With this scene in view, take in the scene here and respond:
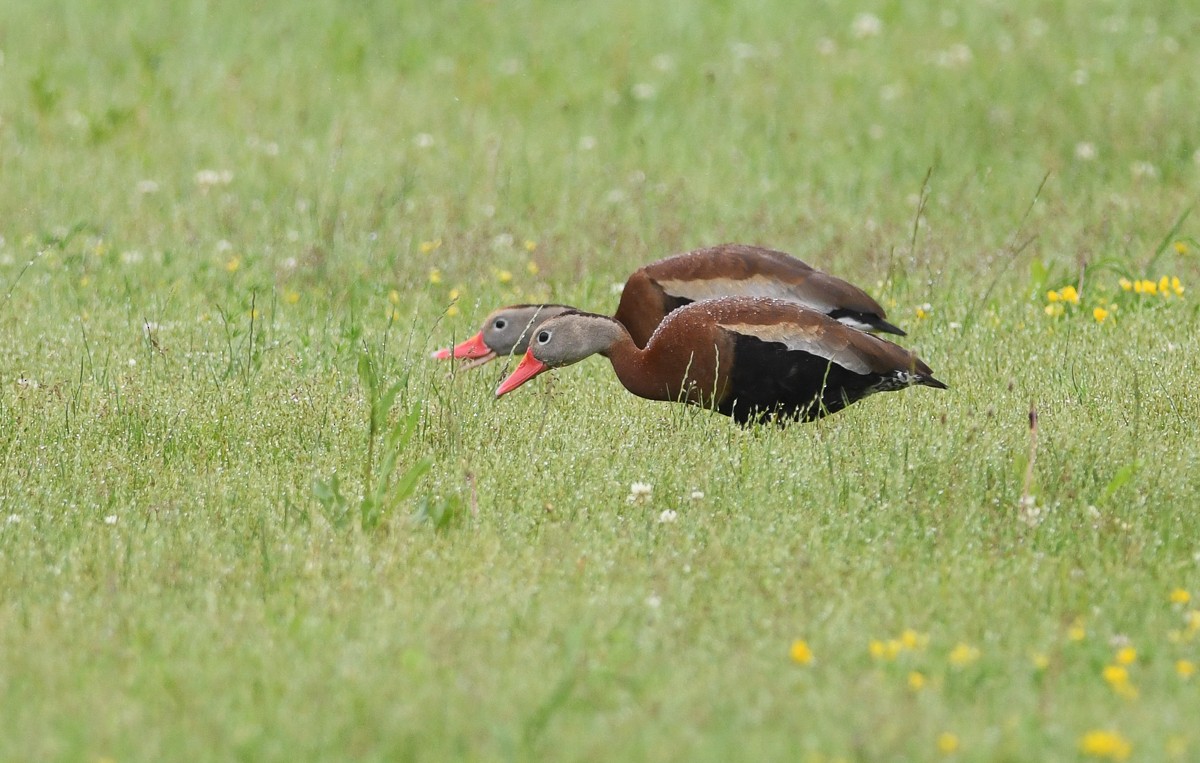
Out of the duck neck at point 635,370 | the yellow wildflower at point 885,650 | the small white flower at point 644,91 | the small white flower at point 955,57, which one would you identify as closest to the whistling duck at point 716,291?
the duck neck at point 635,370

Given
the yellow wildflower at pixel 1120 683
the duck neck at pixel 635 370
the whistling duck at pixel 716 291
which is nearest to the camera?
the yellow wildflower at pixel 1120 683

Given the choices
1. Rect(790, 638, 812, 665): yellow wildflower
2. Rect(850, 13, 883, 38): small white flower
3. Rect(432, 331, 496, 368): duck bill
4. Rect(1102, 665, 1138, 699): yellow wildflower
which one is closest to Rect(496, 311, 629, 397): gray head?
Rect(432, 331, 496, 368): duck bill

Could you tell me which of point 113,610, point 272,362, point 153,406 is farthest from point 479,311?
point 113,610

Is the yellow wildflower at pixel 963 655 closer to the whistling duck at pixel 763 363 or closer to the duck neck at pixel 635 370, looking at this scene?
the whistling duck at pixel 763 363

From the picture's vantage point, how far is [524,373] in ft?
21.0

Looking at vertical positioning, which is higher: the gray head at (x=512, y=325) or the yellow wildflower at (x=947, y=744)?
the yellow wildflower at (x=947, y=744)

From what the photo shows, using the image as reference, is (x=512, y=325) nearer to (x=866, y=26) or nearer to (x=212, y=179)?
(x=212, y=179)

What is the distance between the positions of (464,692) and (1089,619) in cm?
167

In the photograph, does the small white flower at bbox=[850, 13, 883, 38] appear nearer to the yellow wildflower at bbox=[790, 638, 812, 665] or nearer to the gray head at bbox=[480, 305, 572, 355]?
the gray head at bbox=[480, 305, 572, 355]

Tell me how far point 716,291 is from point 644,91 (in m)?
5.07

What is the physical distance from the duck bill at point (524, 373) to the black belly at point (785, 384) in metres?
0.78

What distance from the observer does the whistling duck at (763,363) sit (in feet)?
19.0

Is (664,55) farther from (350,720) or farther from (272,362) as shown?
(350,720)

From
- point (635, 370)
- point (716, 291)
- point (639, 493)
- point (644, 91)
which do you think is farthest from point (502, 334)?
point (644, 91)
